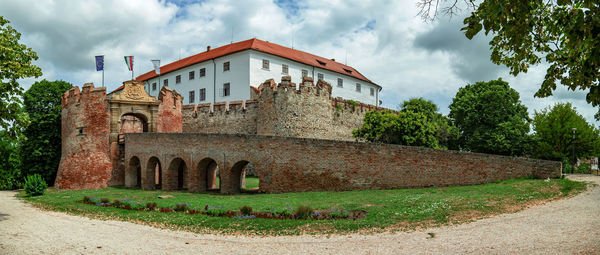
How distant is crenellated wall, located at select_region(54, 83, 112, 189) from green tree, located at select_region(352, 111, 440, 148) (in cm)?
2007

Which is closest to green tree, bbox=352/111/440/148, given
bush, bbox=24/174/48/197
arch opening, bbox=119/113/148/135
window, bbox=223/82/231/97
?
window, bbox=223/82/231/97

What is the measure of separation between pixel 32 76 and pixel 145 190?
13129 mm

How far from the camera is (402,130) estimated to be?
30891mm

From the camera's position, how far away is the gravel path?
982cm

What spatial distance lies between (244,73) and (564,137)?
1245 inches

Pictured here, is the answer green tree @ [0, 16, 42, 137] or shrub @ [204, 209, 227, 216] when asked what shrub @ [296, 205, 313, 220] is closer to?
shrub @ [204, 209, 227, 216]

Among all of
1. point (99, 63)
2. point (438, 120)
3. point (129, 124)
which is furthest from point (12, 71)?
point (438, 120)

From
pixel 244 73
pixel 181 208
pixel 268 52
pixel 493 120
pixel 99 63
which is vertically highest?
pixel 268 52

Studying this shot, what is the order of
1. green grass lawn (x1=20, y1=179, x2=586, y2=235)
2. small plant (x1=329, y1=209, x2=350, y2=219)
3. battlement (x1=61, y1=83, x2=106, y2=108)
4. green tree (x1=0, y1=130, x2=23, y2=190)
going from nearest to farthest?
green grass lawn (x1=20, y1=179, x2=586, y2=235)
small plant (x1=329, y1=209, x2=350, y2=219)
battlement (x1=61, y1=83, x2=106, y2=108)
green tree (x1=0, y1=130, x2=23, y2=190)

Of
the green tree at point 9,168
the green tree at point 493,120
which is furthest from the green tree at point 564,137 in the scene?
the green tree at point 9,168

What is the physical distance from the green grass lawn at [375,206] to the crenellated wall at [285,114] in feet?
37.6

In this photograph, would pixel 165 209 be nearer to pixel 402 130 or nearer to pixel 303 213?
pixel 303 213

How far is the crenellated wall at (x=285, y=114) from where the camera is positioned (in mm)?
31531

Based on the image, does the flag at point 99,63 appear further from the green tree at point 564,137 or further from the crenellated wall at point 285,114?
the green tree at point 564,137
